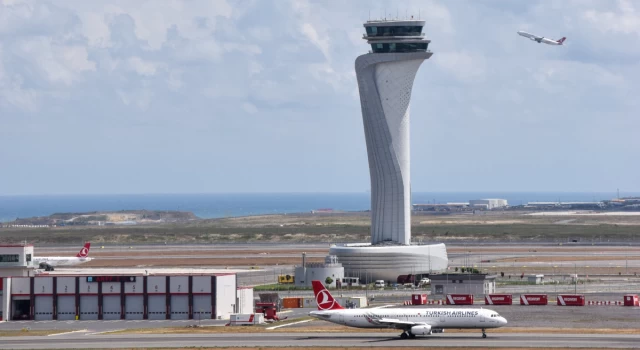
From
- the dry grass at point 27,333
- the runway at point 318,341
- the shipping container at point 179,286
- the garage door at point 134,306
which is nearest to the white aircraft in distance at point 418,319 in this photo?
the runway at point 318,341

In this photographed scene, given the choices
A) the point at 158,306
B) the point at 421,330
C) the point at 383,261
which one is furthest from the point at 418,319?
the point at 383,261

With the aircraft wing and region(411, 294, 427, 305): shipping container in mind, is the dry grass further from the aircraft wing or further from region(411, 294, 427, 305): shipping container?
region(411, 294, 427, 305): shipping container

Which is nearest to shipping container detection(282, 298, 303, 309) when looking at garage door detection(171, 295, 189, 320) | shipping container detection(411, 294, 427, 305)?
shipping container detection(411, 294, 427, 305)

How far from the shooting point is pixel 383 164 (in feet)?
488

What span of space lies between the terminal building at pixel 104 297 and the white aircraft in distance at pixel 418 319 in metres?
21.5

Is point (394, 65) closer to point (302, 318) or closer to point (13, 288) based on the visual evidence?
point (302, 318)

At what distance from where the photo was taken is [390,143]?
14800cm

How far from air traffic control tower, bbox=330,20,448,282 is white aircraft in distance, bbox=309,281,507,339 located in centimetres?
5102

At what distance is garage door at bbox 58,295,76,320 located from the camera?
11388 cm

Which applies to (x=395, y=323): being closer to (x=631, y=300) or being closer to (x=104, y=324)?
(x=104, y=324)

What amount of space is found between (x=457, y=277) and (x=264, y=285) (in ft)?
84.2

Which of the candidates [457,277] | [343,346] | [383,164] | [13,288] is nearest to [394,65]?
[383,164]

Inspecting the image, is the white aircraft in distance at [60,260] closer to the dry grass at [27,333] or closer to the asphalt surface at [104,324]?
the asphalt surface at [104,324]

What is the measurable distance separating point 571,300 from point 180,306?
38.5m
